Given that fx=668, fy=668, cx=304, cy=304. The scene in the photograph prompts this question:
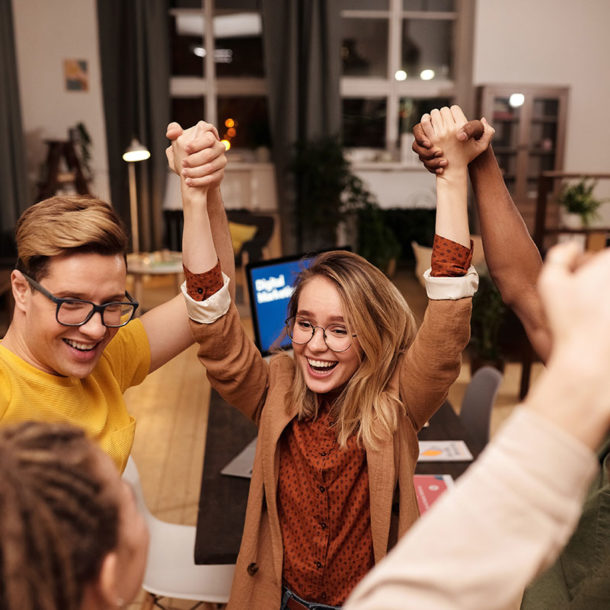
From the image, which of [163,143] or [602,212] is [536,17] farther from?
[163,143]

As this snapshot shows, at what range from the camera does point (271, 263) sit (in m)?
2.32

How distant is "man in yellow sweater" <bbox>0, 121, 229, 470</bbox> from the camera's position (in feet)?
3.85

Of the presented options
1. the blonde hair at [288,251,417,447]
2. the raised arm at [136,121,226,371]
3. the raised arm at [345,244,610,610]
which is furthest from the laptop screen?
the raised arm at [345,244,610,610]

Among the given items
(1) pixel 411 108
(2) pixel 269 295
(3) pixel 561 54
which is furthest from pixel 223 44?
(2) pixel 269 295

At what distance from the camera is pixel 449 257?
114cm

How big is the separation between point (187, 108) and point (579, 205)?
469 cm

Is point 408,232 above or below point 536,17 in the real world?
below

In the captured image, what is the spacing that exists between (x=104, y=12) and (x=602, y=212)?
20.5 feet

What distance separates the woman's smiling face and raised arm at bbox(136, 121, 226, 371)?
203 millimetres

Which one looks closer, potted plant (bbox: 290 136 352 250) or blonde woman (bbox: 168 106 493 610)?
blonde woman (bbox: 168 106 493 610)

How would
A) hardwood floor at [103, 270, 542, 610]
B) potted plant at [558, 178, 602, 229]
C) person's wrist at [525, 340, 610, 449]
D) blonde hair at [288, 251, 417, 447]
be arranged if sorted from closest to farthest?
person's wrist at [525, 340, 610, 449]
blonde hair at [288, 251, 417, 447]
hardwood floor at [103, 270, 542, 610]
potted plant at [558, 178, 602, 229]

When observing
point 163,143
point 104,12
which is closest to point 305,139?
point 163,143

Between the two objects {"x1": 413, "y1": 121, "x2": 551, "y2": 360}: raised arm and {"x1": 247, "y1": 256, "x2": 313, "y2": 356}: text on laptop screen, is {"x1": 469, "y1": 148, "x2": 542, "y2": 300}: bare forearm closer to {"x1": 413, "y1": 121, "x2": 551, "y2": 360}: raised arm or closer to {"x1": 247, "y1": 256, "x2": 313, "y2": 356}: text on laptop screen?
{"x1": 413, "y1": 121, "x2": 551, "y2": 360}: raised arm

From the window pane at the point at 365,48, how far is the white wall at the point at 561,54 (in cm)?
113
